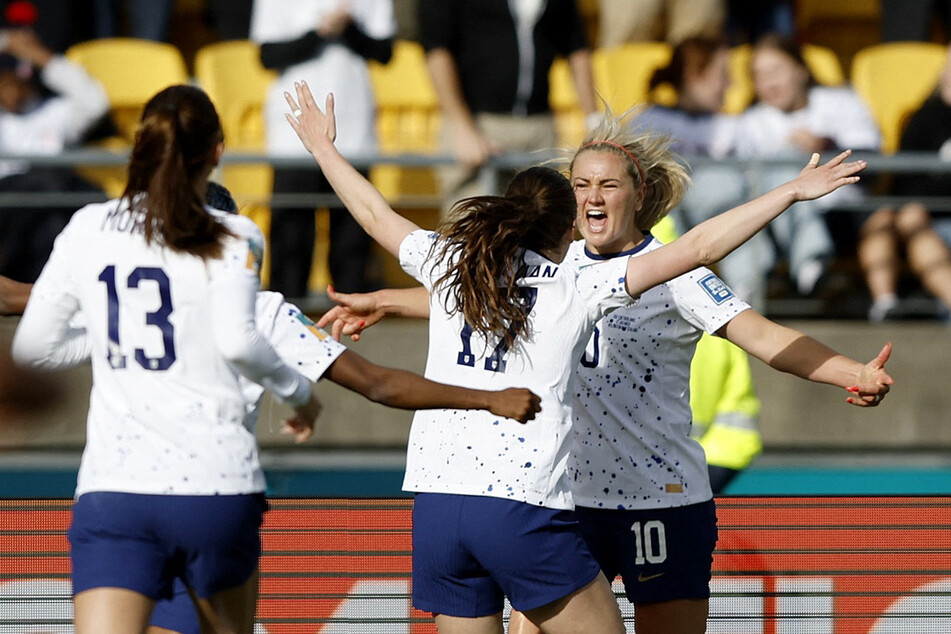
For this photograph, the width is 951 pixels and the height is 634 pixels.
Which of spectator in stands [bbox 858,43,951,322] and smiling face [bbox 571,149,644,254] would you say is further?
spectator in stands [bbox 858,43,951,322]

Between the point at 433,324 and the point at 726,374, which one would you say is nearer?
the point at 433,324

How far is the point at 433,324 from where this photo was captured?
400 centimetres

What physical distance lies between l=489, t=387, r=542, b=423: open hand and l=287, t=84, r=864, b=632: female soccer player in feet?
0.45

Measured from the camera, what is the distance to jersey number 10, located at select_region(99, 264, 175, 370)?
349 centimetres

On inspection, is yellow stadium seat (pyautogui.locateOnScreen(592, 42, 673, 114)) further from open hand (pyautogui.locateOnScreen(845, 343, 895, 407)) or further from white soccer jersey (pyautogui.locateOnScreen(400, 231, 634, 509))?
white soccer jersey (pyautogui.locateOnScreen(400, 231, 634, 509))

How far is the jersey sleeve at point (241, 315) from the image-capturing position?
3459 millimetres

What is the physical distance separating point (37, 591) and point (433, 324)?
6.99 feet

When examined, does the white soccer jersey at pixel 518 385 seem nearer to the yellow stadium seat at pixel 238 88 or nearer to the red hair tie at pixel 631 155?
the red hair tie at pixel 631 155

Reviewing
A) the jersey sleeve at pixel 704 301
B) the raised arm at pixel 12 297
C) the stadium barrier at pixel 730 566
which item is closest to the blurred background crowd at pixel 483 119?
the stadium barrier at pixel 730 566

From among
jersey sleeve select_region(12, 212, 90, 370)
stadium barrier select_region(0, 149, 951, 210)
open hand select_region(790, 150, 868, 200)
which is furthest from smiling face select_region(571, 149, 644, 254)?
stadium barrier select_region(0, 149, 951, 210)

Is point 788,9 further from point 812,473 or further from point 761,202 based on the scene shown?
point 761,202

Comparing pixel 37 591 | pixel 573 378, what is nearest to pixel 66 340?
pixel 573 378

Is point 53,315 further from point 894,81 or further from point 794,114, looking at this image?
point 894,81

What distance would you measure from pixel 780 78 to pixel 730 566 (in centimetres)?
474
